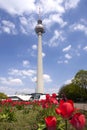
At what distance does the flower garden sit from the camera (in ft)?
12.3

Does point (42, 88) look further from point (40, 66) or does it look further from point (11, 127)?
point (11, 127)

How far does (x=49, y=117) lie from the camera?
385 centimetres

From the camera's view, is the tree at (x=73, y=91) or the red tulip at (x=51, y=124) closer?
the red tulip at (x=51, y=124)

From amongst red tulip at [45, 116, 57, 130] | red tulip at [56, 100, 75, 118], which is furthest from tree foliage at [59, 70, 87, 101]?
red tulip at [45, 116, 57, 130]

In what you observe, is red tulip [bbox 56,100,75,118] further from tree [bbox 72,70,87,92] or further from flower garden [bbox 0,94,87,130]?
tree [bbox 72,70,87,92]

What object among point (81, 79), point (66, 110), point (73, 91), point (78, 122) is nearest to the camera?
point (78, 122)

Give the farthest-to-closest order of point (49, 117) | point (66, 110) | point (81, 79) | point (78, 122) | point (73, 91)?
point (73, 91), point (81, 79), point (66, 110), point (49, 117), point (78, 122)

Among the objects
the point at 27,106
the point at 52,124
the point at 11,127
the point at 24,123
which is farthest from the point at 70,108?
the point at 27,106

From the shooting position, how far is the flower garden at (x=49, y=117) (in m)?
3.76

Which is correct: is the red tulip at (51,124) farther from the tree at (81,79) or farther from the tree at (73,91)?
the tree at (81,79)

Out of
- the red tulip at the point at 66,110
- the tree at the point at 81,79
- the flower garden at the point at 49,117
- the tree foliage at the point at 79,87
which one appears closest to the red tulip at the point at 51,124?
the flower garden at the point at 49,117

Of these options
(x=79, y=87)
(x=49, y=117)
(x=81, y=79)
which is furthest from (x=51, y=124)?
(x=79, y=87)

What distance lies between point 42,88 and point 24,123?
10580cm

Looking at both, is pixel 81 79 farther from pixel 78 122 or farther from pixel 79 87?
pixel 78 122
